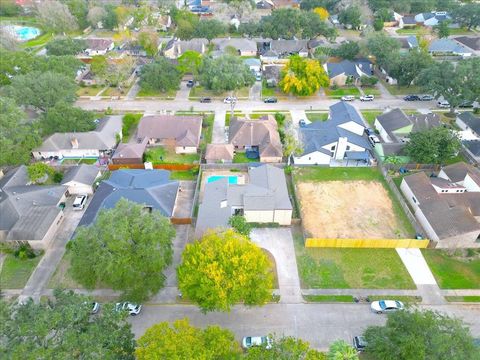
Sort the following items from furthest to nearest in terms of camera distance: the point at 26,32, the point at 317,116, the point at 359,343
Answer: the point at 26,32 → the point at 317,116 → the point at 359,343

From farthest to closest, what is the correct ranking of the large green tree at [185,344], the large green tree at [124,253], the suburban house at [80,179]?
the suburban house at [80,179], the large green tree at [124,253], the large green tree at [185,344]

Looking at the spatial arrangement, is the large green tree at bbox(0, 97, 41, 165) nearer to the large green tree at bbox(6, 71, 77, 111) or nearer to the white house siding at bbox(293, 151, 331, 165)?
the large green tree at bbox(6, 71, 77, 111)

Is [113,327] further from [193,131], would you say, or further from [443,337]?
[193,131]

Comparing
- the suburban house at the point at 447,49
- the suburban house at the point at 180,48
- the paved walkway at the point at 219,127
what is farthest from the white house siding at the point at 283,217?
the suburban house at the point at 447,49

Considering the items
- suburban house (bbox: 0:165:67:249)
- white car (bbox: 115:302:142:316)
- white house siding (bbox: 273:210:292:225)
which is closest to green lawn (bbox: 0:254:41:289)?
suburban house (bbox: 0:165:67:249)

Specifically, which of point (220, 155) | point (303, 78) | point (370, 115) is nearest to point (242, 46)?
point (303, 78)

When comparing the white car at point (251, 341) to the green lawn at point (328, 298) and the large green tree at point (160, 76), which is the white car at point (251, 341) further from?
the large green tree at point (160, 76)

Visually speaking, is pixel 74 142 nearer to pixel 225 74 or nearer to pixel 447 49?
pixel 225 74
